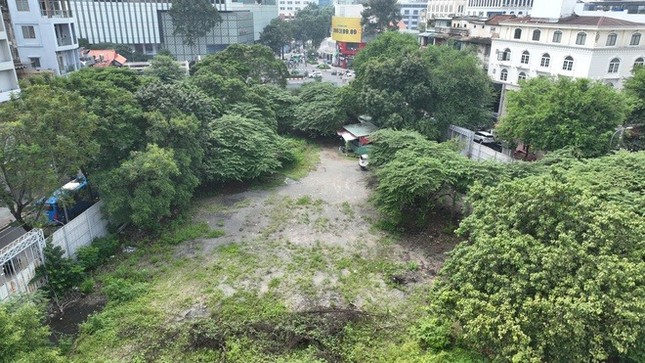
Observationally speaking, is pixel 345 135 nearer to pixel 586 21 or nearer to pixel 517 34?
pixel 517 34

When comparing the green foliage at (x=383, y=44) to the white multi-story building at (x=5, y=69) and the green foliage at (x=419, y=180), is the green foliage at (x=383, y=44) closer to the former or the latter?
the green foliage at (x=419, y=180)

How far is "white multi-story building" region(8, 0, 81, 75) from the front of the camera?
31281 mm

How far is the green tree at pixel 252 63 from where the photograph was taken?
121 ft

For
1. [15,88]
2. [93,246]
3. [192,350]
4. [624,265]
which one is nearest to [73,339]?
[192,350]

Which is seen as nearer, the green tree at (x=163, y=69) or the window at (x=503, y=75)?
the green tree at (x=163, y=69)

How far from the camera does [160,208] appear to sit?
18922mm

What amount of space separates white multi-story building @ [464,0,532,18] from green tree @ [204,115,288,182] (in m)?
37.8

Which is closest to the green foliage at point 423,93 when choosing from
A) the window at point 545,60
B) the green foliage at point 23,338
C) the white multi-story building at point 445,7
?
the window at point 545,60

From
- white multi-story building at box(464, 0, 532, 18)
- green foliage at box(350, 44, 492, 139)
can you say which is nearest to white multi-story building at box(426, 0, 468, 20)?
white multi-story building at box(464, 0, 532, 18)

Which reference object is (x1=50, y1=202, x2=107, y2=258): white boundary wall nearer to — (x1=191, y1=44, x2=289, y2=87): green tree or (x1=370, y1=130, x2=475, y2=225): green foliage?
(x1=370, y1=130, x2=475, y2=225): green foliage

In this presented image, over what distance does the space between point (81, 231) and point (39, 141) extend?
4178 millimetres

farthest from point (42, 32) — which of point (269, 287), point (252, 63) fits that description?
point (269, 287)

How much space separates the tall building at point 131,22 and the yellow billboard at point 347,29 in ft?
56.3

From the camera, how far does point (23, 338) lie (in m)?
9.97
